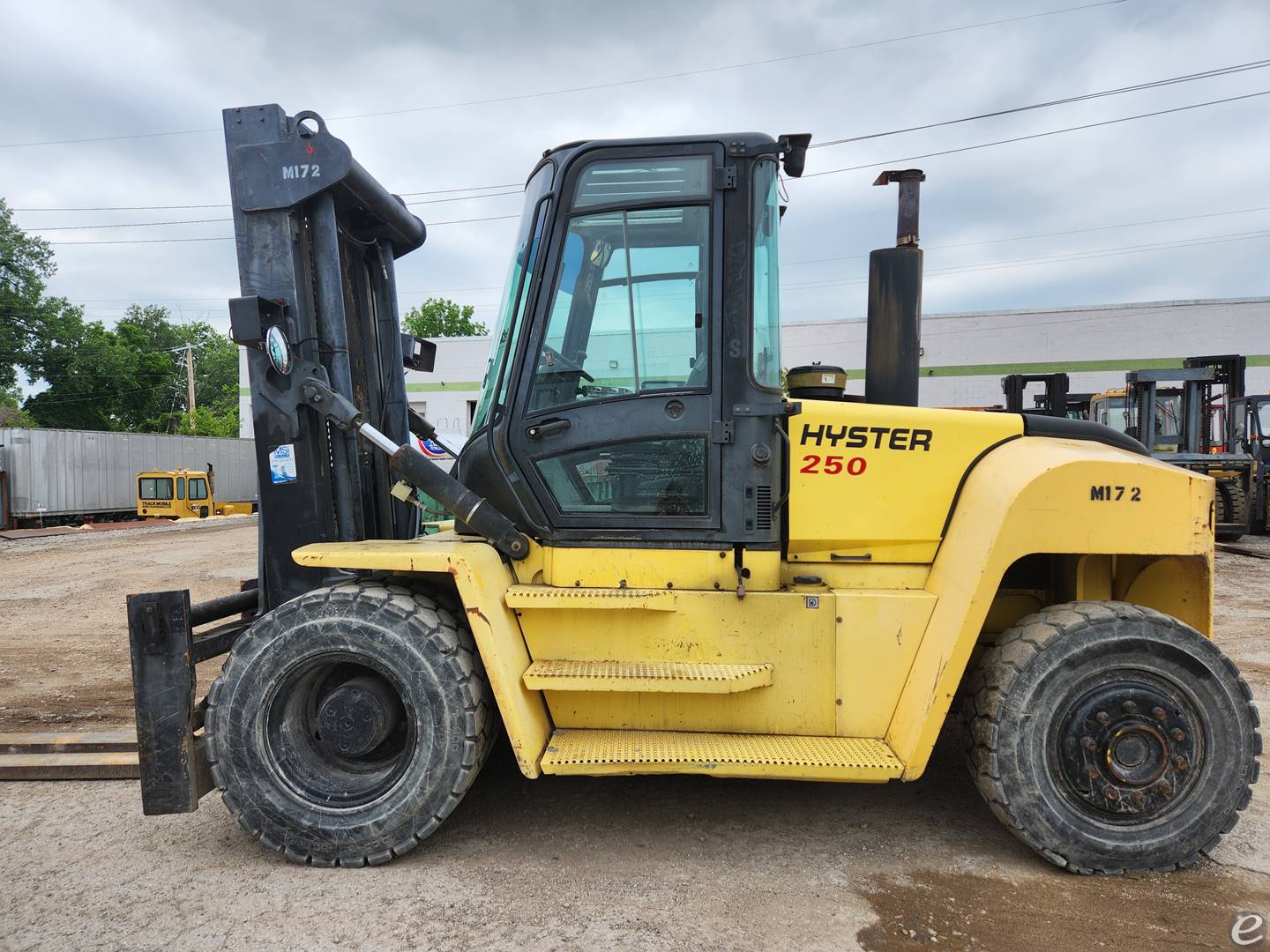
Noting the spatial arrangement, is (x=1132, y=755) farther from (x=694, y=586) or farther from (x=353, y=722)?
(x=353, y=722)

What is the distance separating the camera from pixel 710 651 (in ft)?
11.0

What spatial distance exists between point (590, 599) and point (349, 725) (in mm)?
1186

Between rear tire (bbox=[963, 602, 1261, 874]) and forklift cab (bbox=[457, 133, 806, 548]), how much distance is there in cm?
127

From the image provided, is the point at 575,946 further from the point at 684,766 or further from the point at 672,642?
the point at 672,642

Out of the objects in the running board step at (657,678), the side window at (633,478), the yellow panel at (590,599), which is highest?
the side window at (633,478)

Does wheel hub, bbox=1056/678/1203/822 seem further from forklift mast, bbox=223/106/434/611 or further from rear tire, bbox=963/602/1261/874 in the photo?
forklift mast, bbox=223/106/434/611

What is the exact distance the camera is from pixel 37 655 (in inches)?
279

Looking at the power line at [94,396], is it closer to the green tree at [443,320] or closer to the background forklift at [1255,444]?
the green tree at [443,320]

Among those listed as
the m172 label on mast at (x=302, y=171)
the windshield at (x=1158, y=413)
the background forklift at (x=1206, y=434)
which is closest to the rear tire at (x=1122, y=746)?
the m172 label on mast at (x=302, y=171)

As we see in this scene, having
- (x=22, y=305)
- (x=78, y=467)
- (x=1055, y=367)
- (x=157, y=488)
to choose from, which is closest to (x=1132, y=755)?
(x=157, y=488)

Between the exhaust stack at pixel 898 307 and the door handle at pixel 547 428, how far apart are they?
1468 mm

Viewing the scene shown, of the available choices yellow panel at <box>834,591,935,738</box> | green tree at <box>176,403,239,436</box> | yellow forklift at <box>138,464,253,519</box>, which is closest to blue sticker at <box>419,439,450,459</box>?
yellow panel at <box>834,591,935,738</box>

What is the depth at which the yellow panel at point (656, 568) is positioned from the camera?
3402 mm

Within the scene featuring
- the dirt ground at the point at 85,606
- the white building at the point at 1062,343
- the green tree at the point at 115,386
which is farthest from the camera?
the green tree at the point at 115,386
